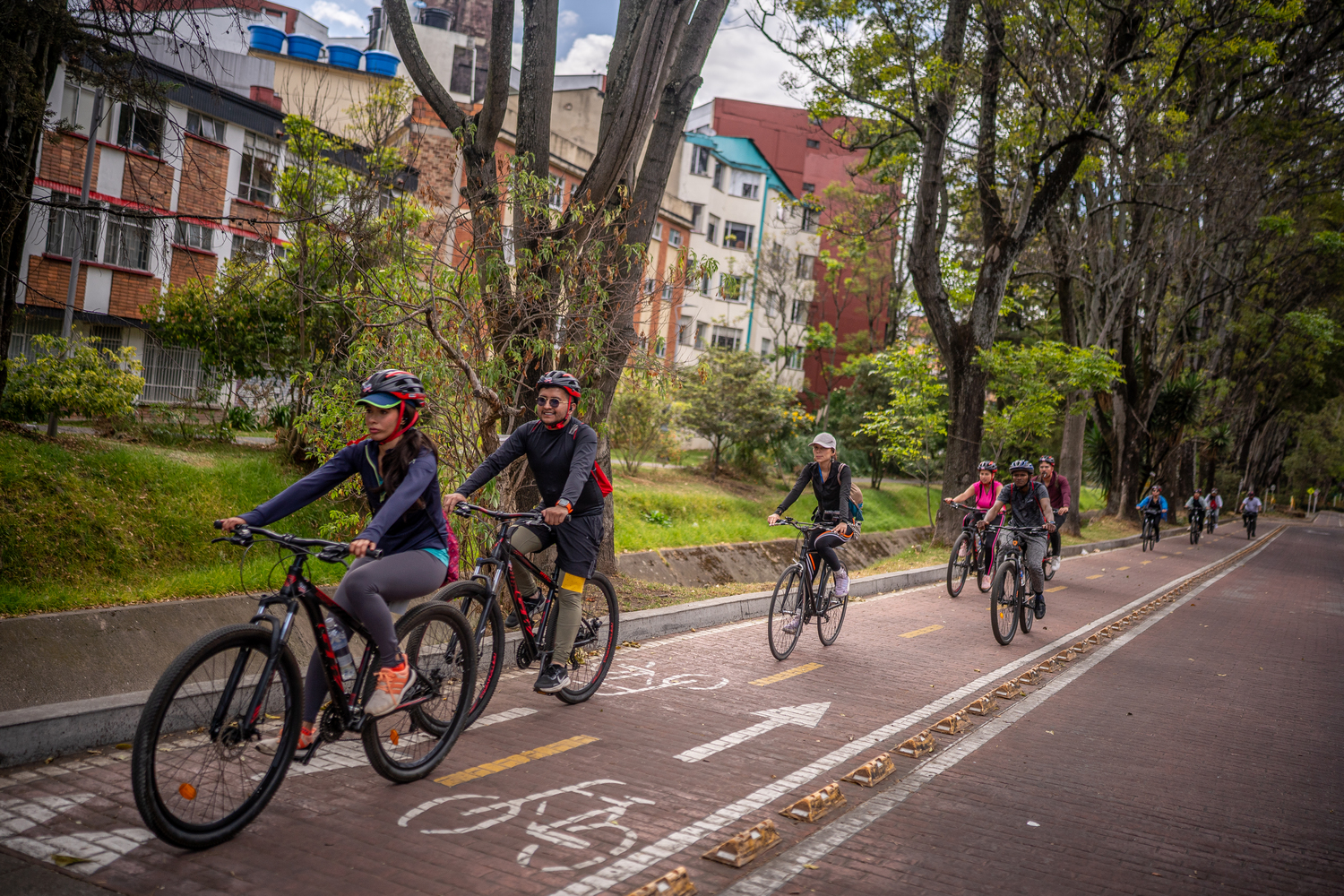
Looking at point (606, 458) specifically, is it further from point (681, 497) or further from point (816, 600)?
point (681, 497)

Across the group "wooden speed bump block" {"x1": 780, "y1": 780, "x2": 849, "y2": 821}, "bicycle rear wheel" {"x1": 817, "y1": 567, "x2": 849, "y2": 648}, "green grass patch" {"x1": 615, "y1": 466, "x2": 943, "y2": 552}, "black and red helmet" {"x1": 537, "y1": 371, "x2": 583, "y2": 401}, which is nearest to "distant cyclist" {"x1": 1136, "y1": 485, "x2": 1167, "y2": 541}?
"green grass patch" {"x1": 615, "y1": 466, "x2": 943, "y2": 552}

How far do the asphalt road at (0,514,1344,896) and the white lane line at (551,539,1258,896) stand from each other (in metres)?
0.01

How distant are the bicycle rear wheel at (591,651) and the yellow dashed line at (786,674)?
1.38 metres

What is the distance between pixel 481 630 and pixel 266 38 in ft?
119

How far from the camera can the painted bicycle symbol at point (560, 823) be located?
4414 mm

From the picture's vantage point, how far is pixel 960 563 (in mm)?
14828

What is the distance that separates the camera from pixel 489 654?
6.15 m

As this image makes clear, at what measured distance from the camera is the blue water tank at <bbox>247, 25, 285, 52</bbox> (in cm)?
3569

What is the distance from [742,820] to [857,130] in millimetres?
18062

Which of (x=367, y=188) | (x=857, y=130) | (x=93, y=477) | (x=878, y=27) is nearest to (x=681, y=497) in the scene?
(x=857, y=130)

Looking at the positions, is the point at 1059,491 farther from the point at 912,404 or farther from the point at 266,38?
the point at 266,38

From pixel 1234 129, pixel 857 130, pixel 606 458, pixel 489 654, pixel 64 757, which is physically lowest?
pixel 64 757

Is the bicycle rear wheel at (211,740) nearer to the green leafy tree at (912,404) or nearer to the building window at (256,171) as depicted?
the green leafy tree at (912,404)

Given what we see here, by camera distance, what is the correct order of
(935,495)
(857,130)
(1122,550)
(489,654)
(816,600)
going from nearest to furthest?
(489,654) < (816,600) < (857,130) < (1122,550) < (935,495)
